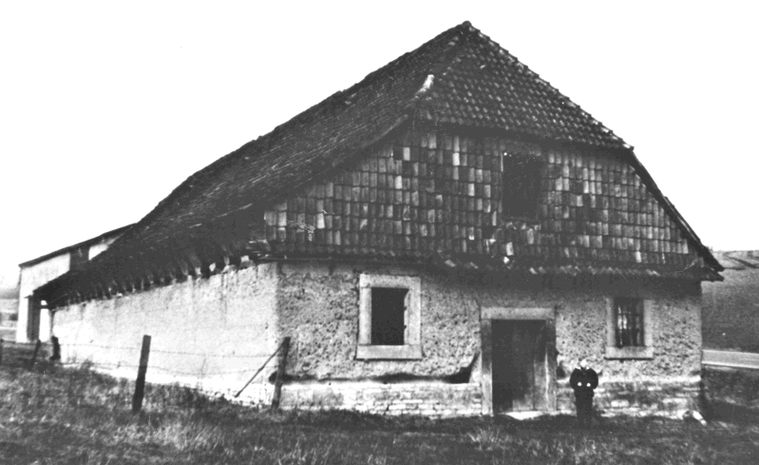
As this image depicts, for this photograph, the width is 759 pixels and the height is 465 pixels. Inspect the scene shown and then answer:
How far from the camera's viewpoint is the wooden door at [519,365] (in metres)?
15.1

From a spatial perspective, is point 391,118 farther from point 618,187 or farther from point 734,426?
point 734,426

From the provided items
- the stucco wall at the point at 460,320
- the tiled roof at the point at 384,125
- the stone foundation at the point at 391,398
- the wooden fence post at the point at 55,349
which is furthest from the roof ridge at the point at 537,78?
the wooden fence post at the point at 55,349

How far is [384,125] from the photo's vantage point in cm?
1404

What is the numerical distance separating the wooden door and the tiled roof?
3.70m

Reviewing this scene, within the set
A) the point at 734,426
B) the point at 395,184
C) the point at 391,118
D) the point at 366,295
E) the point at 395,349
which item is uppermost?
the point at 391,118

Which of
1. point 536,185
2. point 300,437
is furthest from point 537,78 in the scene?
point 300,437

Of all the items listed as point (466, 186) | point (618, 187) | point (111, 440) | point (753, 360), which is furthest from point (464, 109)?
point (753, 360)

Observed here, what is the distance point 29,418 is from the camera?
9.99 meters

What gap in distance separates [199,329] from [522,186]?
22.5 ft

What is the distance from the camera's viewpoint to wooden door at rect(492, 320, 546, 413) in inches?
593

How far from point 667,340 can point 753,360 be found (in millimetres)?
12591

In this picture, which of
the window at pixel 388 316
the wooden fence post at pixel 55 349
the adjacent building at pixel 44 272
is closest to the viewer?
the window at pixel 388 316

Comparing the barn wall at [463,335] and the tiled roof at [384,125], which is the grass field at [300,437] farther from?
the tiled roof at [384,125]

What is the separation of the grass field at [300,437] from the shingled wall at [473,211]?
2925 mm
